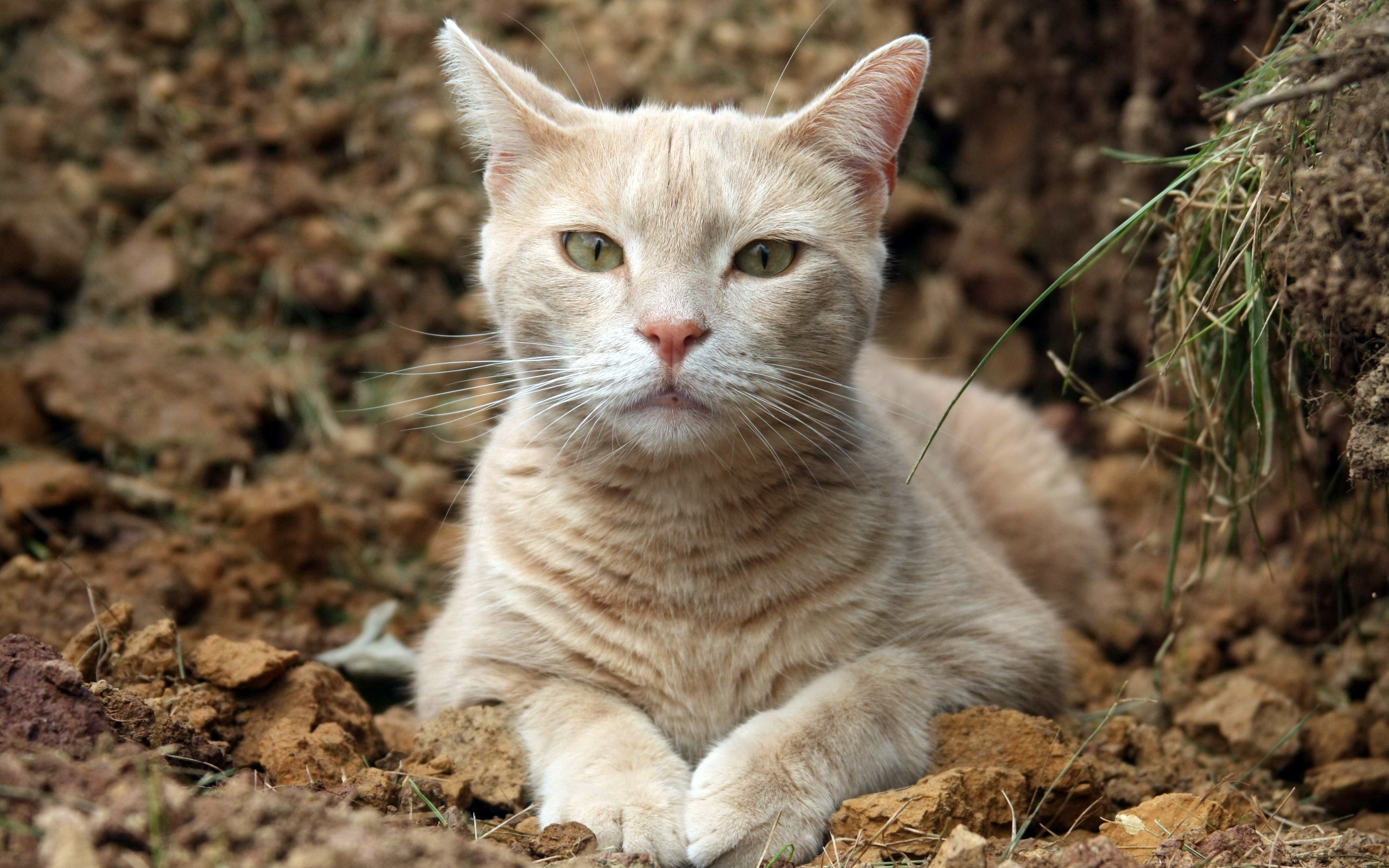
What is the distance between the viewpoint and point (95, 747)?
76.2 inches

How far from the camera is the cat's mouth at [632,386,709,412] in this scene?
2.45m

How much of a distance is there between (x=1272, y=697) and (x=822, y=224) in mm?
1861

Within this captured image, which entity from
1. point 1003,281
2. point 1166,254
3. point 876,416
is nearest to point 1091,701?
point 876,416

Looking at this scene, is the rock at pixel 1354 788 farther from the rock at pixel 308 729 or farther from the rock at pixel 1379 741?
the rock at pixel 308 729

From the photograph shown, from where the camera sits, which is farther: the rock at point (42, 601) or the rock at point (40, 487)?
the rock at point (40, 487)

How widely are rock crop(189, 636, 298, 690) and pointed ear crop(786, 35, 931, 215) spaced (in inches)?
69.0

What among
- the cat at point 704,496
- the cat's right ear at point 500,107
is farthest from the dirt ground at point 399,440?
the cat's right ear at point 500,107

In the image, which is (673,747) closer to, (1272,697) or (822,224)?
(822,224)

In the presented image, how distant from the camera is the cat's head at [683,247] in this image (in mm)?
2492

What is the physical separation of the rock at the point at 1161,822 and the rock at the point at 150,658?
2.08 meters

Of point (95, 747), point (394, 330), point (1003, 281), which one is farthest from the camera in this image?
point (1003, 281)

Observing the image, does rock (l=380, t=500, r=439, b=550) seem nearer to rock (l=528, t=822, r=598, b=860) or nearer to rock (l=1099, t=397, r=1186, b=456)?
rock (l=528, t=822, r=598, b=860)

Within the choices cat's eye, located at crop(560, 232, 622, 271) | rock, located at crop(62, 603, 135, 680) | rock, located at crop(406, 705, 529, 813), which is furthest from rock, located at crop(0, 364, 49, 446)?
cat's eye, located at crop(560, 232, 622, 271)

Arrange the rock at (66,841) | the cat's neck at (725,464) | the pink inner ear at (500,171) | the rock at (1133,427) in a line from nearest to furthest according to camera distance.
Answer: the rock at (66,841)
the cat's neck at (725,464)
the pink inner ear at (500,171)
the rock at (1133,427)
